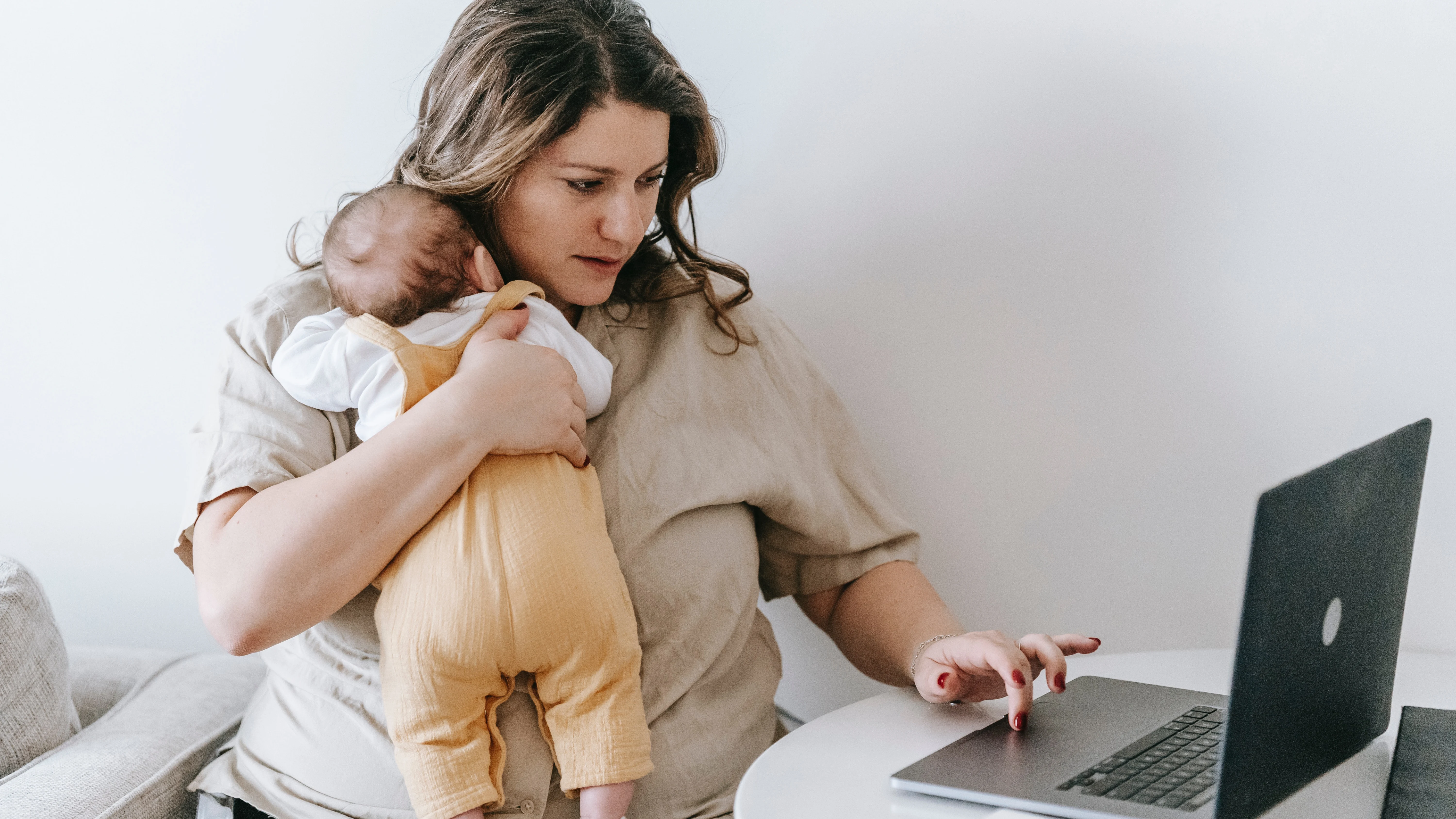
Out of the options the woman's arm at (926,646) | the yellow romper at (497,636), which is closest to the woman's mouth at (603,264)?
the yellow romper at (497,636)

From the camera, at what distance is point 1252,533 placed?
0.65 meters

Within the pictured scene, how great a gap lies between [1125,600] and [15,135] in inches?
69.1

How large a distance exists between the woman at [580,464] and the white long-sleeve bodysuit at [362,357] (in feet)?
0.12

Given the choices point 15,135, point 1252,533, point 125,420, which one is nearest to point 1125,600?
point 1252,533

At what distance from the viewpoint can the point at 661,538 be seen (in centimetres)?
118

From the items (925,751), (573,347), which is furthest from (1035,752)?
(573,347)

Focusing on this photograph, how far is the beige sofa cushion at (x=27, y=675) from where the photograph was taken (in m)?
1.25

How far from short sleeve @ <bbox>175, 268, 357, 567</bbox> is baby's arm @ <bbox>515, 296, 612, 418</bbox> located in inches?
8.9

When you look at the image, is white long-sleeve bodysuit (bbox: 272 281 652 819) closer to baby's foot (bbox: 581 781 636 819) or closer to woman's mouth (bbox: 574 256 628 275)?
baby's foot (bbox: 581 781 636 819)

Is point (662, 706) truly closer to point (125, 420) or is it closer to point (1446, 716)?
point (1446, 716)

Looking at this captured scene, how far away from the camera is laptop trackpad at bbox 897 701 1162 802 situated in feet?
2.80

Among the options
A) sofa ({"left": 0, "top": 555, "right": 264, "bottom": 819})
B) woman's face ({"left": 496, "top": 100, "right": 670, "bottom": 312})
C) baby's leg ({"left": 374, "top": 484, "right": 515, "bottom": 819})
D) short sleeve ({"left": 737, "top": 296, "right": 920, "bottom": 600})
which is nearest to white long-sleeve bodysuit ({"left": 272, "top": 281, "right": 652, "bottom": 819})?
baby's leg ({"left": 374, "top": 484, "right": 515, "bottom": 819})

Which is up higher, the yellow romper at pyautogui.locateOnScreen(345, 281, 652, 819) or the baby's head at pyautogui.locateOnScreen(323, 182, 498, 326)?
the baby's head at pyautogui.locateOnScreen(323, 182, 498, 326)

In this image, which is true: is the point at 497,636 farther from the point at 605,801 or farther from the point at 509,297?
the point at 509,297
